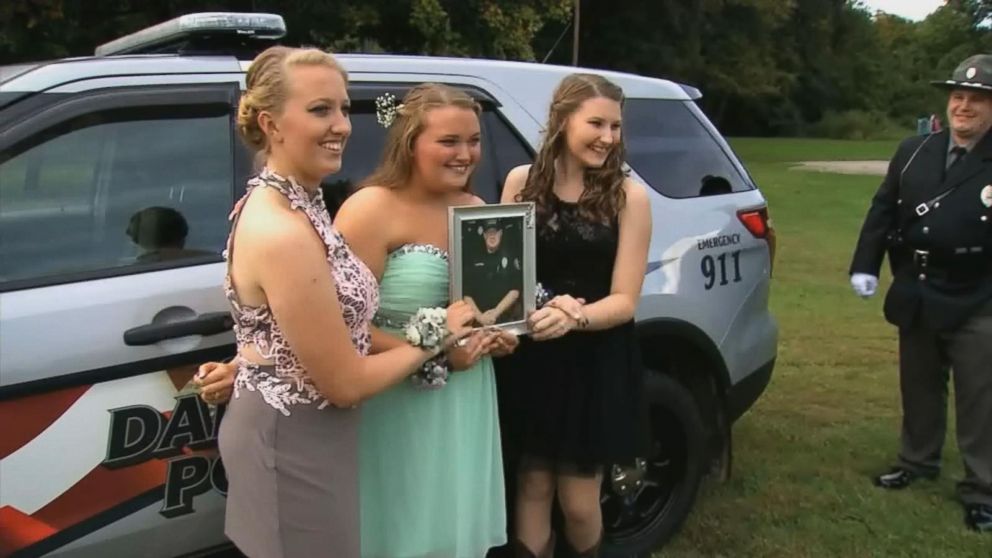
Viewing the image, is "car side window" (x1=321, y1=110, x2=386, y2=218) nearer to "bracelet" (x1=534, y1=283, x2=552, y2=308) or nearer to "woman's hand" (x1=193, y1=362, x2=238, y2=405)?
"bracelet" (x1=534, y1=283, x2=552, y2=308)

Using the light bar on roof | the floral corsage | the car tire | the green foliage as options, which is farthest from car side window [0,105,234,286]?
the green foliage

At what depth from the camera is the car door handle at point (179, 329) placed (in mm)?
2369

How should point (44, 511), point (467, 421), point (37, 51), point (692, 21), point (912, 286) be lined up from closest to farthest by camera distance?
point (44, 511)
point (467, 421)
point (912, 286)
point (37, 51)
point (692, 21)

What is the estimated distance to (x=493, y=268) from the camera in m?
2.48

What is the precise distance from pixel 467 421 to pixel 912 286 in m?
2.64

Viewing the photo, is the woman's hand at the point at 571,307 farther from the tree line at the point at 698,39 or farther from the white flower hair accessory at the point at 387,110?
the tree line at the point at 698,39

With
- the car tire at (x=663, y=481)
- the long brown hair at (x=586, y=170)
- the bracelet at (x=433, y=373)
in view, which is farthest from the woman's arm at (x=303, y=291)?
the car tire at (x=663, y=481)

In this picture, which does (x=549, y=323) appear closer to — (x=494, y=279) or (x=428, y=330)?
(x=494, y=279)

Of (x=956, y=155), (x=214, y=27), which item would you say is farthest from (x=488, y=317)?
(x=956, y=155)

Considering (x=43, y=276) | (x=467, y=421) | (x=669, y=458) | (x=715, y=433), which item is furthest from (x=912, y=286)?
(x=43, y=276)

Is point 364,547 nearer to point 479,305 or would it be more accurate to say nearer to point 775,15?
point 479,305

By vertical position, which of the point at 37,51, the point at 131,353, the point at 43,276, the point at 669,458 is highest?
the point at 37,51

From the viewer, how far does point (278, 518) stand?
207cm

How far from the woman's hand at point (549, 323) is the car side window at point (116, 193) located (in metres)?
0.84
